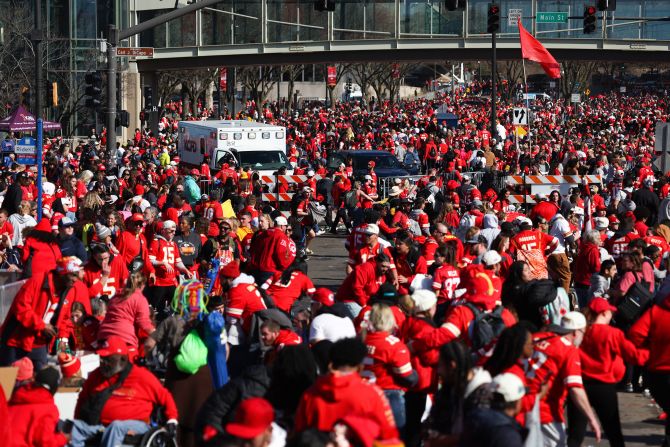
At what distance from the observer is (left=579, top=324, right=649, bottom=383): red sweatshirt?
9922 millimetres

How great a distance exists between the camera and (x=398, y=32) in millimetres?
54938

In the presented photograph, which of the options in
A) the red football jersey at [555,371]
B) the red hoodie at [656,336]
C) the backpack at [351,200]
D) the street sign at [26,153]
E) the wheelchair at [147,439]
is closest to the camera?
the red football jersey at [555,371]

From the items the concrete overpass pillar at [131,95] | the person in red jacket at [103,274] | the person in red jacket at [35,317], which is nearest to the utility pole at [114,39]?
the person in red jacket at [103,274]

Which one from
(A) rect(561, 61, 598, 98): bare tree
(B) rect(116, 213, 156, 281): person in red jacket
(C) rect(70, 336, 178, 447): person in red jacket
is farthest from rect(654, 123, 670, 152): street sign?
(A) rect(561, 61, 598, 98): bare tree

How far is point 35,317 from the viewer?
469 inches

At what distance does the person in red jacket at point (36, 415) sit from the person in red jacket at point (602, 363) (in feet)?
12.2

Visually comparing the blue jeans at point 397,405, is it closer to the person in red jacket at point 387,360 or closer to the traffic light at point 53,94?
the person in red jacket at point 387,360

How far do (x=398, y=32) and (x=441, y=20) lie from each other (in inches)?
75.5

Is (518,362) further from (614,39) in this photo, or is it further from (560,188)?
(614,39)

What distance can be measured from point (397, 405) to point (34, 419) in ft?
8.36

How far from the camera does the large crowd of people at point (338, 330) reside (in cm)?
814

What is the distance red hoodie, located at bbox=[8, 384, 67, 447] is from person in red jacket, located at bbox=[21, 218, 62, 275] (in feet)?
16.9

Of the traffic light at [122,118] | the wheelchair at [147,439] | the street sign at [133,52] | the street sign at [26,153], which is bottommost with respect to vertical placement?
the wheelchair at [147,439]

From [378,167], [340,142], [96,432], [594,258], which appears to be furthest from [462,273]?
[340,142]
